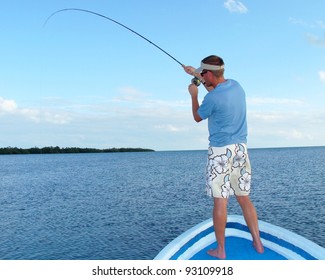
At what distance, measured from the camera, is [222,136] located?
156 inches

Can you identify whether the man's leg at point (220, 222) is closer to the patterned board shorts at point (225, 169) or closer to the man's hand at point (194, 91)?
the patterned board shorts at point (225, 169)

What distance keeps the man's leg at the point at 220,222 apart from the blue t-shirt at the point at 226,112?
2.05 ft

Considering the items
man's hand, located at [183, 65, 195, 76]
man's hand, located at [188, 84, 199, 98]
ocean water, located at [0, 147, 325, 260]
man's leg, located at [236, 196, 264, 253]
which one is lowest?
ocean water, located at [0, 147, 325, 260]

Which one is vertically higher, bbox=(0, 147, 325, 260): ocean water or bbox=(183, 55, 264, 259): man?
bbox=(183, 55, 264, 259): man

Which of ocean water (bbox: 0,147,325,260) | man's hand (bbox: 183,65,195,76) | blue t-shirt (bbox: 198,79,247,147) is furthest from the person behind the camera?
ocean water (bbox: 0,147,325,260)

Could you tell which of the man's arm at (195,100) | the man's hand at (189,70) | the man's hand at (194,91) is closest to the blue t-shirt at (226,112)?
the man's arm at (195,100)

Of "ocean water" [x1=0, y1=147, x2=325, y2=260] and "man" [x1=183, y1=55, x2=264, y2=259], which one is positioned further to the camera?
"ocean water" [x1=0, y1=147, x2=325, y2=260]

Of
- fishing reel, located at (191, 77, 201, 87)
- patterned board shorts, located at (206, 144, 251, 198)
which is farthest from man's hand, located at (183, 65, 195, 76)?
patterned board shorts, located at (206, 144, 251, 198)

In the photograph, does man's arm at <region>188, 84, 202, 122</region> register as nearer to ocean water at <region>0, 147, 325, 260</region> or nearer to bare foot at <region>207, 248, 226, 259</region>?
bare foot at <region>207, 248, 226, 259</region>

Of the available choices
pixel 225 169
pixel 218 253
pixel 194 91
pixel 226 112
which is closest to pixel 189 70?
pixel 194 91

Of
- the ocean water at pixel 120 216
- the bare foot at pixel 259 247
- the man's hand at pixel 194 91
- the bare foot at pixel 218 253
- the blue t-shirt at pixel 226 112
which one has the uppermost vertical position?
the man's hand at pixel 194 91

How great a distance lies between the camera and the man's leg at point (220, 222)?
13.1 feet

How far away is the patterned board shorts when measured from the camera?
395 cm
